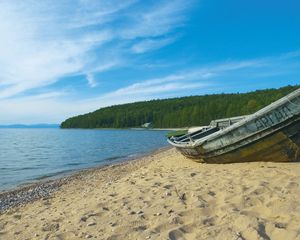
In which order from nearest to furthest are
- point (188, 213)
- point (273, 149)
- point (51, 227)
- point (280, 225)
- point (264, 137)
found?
1. point (280, 225)
2. point (188, 213)
3. point (51, 227)
4. point (264, 137)
5. point (273, 149)

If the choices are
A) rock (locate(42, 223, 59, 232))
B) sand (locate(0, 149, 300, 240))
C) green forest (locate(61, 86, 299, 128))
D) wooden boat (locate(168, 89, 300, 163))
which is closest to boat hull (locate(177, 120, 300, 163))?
wooden boat (locate(168, 89, 300, 163))

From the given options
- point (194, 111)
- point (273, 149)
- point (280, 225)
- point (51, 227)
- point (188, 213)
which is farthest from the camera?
point (194, 111)

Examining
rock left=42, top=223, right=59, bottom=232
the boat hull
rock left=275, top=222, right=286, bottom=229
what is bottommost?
rock left=42, top=223, right=59, bottom=232

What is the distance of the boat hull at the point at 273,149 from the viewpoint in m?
10.9

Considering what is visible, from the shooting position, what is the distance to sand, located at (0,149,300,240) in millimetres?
6242

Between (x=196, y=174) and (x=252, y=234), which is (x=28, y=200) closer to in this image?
(x=196, y=174)

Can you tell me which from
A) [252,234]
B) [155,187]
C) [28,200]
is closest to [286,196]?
[252,234]

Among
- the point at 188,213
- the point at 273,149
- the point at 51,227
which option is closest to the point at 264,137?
the point at 273,149

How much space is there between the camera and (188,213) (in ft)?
23.6

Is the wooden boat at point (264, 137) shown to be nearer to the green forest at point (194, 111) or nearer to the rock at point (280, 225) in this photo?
the rock at point (280, 225)

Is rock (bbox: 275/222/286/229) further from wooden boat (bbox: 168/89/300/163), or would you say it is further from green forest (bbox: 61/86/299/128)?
green forest (bbox: 61/86/299/128)

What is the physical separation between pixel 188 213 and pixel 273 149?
527cm

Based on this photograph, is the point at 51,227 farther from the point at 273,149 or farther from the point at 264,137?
the point at 273,149

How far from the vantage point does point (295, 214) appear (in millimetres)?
6469
